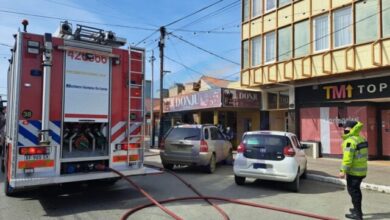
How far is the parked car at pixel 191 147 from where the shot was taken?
1314cm

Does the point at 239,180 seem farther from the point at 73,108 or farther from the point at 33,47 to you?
the point at 33,47

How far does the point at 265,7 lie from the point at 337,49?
5.84m

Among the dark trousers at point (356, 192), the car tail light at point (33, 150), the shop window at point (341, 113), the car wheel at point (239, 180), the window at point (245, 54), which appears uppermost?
the window at point (245, 54)

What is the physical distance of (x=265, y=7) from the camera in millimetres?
21609

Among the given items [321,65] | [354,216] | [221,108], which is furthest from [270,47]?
[354,216]

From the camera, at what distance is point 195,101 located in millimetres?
25094

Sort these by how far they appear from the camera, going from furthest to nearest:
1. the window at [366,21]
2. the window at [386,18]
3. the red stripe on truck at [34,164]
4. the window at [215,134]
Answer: the window at [366,21]
the window at [386,18]
the window at [215,134]
the red stripe on truck at [34,164]

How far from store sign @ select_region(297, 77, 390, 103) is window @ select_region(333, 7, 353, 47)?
1.89 metres

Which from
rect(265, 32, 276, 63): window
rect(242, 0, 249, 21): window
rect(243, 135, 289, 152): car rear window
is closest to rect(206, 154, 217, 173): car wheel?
rect(243, 135, 289, 152): car rear window

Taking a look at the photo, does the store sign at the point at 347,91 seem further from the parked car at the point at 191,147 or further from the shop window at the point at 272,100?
the parked car at the point at 191,147

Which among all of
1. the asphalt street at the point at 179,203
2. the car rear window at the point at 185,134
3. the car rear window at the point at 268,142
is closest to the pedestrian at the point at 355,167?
the asphalt street at the point at 179,203

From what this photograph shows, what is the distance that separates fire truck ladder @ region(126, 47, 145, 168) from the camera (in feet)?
28.3

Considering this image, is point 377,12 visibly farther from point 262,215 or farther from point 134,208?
point 134,208

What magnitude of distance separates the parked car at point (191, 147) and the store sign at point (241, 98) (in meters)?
8.15
